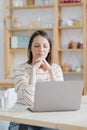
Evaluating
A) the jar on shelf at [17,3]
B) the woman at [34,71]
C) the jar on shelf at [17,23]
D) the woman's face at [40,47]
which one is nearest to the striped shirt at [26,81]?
the woman at [34,71]

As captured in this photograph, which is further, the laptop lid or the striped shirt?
the striped shirt

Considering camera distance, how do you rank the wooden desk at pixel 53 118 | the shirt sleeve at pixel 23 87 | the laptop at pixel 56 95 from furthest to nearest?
the shirt sleeve at pixel 23 87 < the laptop at pixel 56 95 < the wooden desk at pixel 53 118

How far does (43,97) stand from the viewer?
62.2 inches

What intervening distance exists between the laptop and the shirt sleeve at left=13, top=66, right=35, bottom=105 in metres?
0.26

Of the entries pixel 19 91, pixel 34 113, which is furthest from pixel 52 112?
pixel 19 91

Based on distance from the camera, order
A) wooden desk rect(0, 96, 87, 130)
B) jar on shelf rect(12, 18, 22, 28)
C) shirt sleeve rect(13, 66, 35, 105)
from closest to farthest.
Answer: wooden desk rect(0, 96, 87, 130)
shirt sleeve rect(13, 66, 35, 105)
jar on shelf rect(12, 18, 22, 28)

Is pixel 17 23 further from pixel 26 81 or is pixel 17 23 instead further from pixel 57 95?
pixel 57 95

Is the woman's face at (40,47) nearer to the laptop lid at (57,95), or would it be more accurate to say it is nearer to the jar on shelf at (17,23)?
the laptop lid at (57,95)

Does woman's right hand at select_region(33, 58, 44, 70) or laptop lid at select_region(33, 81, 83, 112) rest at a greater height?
woman's right hand at select_region(33, 58, 44, 70)

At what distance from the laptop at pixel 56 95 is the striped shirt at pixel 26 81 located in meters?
0.27

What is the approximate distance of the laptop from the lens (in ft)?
5.17

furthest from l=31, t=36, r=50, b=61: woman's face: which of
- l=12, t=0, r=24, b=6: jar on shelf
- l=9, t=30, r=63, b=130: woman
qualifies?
l=12, t=0, r=24, b=6: jar on shelf

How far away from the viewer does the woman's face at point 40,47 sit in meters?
2.11

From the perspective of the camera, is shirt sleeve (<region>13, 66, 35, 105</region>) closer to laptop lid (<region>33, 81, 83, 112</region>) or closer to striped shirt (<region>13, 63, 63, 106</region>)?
striped shirt (<region>13, 63, 63, 106</region>)
